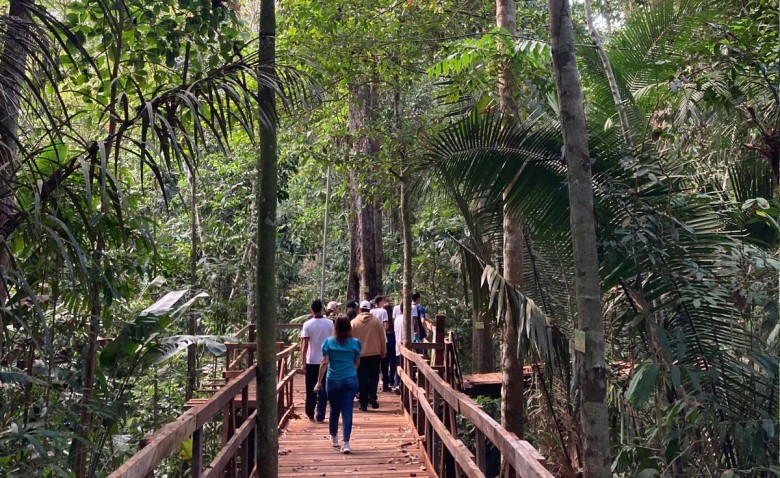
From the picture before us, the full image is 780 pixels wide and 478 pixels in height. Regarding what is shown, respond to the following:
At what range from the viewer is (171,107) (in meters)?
4.04

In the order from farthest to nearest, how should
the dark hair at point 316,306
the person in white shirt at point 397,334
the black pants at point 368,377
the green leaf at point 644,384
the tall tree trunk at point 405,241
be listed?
the person in white shirt at point 397,334 → the tall tree trunk at point 405,241 → the black pants at point 368,377 → the dark hair at point 316,306 → the green leaf at point 644,384

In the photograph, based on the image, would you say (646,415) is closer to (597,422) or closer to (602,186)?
(602,186)

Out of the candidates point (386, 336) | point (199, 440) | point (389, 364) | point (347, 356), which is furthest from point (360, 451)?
point (389, 364)

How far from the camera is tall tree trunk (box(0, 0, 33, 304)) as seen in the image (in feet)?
11.0

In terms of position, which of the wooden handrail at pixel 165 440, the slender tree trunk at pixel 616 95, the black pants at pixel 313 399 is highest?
the slender tree trunk at pixel 616 95

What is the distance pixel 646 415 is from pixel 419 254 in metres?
13.8

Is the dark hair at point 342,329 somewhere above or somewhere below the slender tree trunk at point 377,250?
below

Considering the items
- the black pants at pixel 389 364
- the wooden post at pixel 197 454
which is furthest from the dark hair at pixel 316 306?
the wooden post at pixel 197 454

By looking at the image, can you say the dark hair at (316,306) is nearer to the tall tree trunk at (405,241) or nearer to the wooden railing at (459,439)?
the wooden railing at (459,439)

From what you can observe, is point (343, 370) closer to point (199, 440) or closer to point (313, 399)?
point (313, 399)

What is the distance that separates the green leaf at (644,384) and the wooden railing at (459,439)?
1.00 metres

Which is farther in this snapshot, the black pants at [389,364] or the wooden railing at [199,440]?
the black pants at [389,364]

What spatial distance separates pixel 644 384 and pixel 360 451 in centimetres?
453

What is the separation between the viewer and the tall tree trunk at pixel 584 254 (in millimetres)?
4453
